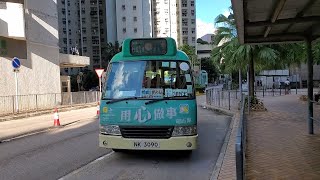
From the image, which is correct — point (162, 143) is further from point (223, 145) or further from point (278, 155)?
point (223, 145)

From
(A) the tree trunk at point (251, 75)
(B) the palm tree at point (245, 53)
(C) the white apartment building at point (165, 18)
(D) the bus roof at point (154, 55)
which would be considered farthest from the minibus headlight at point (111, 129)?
(C) the white apartment building at point (165, 18)

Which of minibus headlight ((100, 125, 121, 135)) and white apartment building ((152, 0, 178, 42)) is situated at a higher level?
white apartment building ((152, 0, 178, 42))

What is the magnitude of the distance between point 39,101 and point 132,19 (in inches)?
3471

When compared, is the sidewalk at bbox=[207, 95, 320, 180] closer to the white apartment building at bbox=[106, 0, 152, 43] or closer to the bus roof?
the bus roof

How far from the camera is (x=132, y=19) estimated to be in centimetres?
11225

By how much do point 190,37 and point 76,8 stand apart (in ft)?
123

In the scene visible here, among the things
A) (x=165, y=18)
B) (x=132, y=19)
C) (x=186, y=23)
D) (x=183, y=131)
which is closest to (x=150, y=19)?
(x=132, y=19)

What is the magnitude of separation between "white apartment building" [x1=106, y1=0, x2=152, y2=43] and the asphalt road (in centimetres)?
10048

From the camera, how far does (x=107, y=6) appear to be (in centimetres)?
11669

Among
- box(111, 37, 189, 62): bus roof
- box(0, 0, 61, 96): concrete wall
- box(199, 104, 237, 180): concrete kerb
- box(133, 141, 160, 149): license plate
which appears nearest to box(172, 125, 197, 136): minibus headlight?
box(133, 141, 160, 149): license plate

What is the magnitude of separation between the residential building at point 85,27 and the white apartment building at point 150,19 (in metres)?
5.36

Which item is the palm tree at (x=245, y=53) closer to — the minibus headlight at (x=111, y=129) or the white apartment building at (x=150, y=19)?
the minibus headlight at (x=111, y=129)

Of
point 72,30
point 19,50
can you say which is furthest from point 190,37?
point 19,50

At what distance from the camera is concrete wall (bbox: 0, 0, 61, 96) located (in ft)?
80.2
